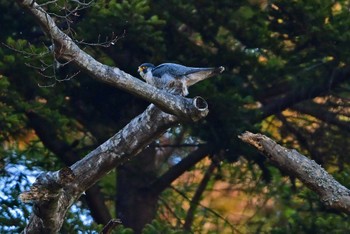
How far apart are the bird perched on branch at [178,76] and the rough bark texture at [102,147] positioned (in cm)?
58

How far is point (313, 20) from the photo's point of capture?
959 cm

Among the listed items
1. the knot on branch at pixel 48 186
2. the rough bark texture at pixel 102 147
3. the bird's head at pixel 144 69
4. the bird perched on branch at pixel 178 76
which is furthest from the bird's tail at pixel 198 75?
the knot on branch at pixel 48 186

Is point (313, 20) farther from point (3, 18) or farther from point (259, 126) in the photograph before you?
point (3, 18)

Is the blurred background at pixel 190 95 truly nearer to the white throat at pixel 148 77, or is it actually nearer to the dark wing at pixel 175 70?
the white throat at pixel 148 77

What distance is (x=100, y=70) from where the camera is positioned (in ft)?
20.9

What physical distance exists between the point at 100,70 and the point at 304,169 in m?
1.45

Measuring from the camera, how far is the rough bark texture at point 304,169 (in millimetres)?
6652

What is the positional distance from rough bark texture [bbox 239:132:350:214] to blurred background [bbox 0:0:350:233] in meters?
2.37

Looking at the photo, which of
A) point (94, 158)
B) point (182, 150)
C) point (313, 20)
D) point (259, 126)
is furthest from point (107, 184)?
point (94, 158)

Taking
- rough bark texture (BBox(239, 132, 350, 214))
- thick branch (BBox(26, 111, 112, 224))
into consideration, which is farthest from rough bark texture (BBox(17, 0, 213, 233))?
thick branch (BBox(26, 111, 112, 224))

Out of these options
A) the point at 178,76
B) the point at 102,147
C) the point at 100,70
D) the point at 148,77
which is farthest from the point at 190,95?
the point at 100,70

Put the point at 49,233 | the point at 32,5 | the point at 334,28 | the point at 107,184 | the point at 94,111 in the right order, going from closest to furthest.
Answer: the point at 32,5, the point at 49,233, the point at 334,28, the point at 94,111, the point at 107,184

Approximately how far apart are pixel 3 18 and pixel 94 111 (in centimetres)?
129

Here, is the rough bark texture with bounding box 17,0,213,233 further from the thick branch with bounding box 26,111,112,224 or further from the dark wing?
the thick branch with bounding box 26,111,112,224
